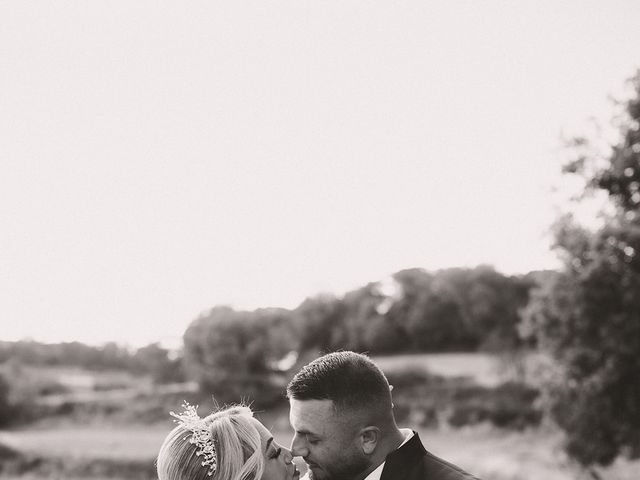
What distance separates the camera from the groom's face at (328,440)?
4.26m

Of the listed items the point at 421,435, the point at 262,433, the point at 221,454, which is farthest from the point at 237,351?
the point at 221,454

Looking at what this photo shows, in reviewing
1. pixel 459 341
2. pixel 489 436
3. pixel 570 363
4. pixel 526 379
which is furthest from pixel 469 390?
pixel 570 363

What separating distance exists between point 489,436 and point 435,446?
492 cm

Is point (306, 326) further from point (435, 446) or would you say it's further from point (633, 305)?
point (633, 305)

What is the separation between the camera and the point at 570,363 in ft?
62.3

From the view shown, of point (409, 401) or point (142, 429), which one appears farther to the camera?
point (142, 429)

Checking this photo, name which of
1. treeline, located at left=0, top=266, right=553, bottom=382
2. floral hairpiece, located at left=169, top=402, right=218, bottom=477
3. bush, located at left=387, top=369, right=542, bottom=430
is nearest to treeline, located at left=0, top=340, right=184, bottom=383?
treeline, located at left=0, top=266, right=553, bottom=382

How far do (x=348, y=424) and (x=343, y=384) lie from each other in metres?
0.23

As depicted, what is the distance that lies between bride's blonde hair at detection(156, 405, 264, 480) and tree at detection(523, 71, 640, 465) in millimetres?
14445

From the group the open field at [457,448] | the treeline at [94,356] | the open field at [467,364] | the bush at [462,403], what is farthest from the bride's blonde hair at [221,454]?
the treeline at [94,356]

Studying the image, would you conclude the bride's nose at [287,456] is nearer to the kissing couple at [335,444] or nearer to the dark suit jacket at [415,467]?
the kissing couple at [335,444]

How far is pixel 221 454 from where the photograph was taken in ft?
14.9

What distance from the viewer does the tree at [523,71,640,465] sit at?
1769cm

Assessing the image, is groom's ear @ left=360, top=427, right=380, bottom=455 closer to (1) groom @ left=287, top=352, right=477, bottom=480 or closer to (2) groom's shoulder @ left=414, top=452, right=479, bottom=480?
(1) groom @ left=287, top=352, right=477, bottom=480
